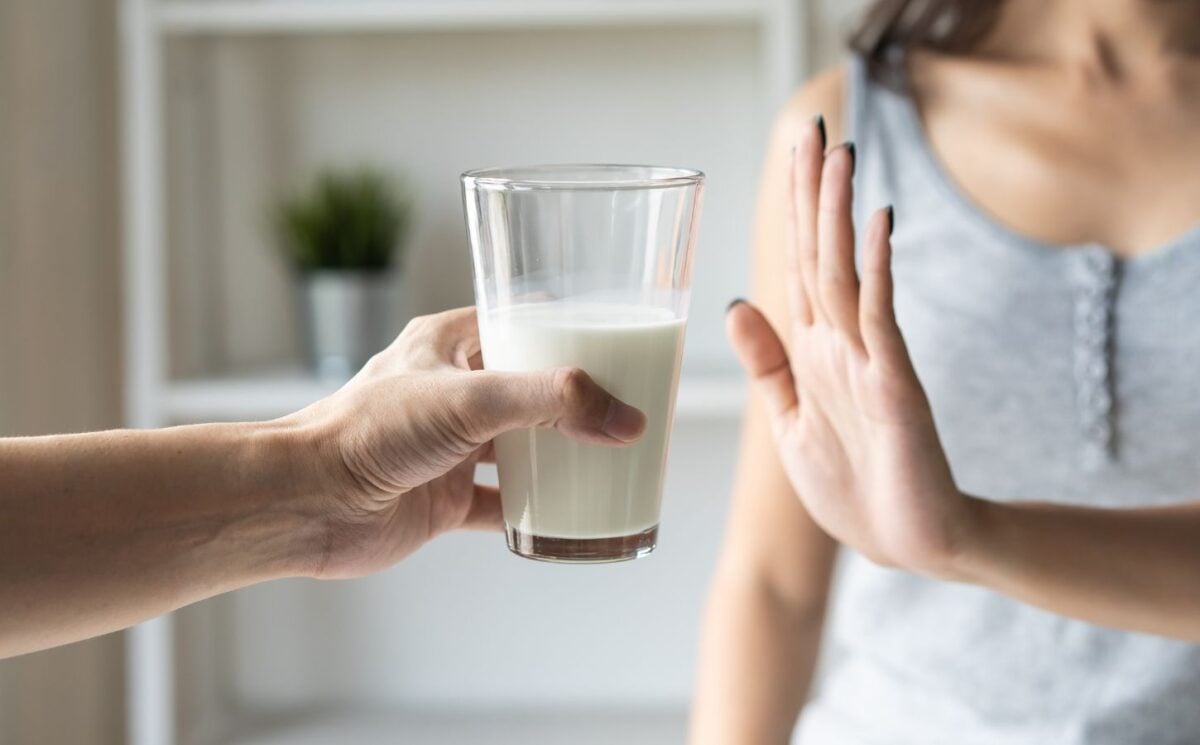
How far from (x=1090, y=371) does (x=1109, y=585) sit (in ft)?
0.86

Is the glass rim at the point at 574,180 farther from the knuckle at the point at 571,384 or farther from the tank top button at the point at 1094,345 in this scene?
the tank top button at the point at 1094,345

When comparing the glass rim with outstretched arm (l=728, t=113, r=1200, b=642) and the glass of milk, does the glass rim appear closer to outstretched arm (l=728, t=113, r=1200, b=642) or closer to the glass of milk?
the glass of milk

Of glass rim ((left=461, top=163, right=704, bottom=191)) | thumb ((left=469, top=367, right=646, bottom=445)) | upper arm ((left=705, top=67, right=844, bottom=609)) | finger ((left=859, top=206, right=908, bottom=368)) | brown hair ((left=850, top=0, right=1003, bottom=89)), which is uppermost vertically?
brown hair ((left=850, top=0, right=1003, bottom=89))

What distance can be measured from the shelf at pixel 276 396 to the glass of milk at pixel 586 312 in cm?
84

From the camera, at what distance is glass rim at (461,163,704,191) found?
2.02 ft

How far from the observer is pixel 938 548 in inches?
31.3

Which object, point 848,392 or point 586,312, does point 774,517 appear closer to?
point 848,392

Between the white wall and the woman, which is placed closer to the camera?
the woman

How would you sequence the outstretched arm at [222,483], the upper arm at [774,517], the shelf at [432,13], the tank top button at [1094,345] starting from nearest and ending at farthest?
the outstretched arm at [222,483], the tank top button at [1094,345], the upper arm at [774,517], the shelf at [432,13]

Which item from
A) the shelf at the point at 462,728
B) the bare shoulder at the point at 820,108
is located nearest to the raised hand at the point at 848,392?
the bare shoulder at the point at 820,108

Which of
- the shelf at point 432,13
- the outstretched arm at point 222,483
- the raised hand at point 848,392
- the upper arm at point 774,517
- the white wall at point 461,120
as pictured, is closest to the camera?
the outstretched arm at point 222,483

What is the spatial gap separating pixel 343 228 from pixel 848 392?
1016 millimetres

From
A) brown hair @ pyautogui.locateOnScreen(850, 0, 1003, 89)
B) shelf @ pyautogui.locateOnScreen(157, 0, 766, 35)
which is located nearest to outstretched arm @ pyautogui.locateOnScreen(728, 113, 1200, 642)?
brown hair @ pyautogui.locateOnScreen(850, 0, 1003, 89)

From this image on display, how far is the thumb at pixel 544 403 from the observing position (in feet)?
1.94
